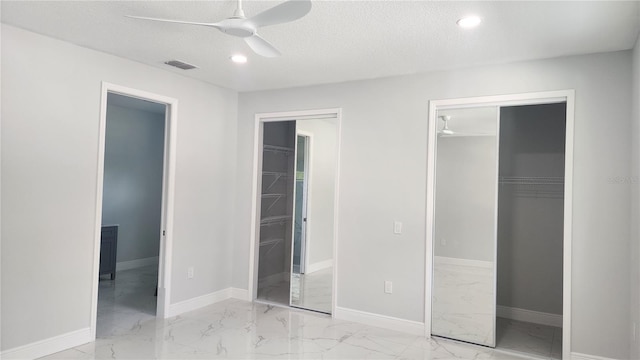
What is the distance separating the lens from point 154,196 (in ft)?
23.2

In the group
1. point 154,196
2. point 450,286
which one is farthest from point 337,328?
point 154,196

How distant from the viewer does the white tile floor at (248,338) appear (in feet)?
11.3

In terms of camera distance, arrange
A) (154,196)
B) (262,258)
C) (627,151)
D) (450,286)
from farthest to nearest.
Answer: (154,196) → (262,258) → (450,286) → (627,151)

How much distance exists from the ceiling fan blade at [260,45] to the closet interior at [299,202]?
2.44 meters

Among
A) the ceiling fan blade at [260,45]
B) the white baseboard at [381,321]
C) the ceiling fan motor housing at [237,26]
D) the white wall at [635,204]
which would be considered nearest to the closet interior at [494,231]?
the white baseboard at [381,321]

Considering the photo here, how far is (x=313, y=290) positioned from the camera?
520 cm

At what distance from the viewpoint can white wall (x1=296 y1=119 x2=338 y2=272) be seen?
5336 millimetres

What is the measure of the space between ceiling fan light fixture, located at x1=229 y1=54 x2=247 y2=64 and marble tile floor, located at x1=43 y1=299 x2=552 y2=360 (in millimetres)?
2526

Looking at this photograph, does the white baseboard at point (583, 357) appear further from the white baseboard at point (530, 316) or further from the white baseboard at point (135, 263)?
the white baseboard at point (135, 263)

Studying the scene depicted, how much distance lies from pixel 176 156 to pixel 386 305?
265 centimetres

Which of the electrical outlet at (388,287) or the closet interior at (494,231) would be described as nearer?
the closet interior at (494,231)

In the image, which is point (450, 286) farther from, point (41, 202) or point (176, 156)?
point (41, 202)

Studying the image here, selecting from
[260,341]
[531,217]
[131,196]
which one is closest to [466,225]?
[531,217]

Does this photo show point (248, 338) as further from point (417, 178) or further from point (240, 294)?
point (417, 178)
